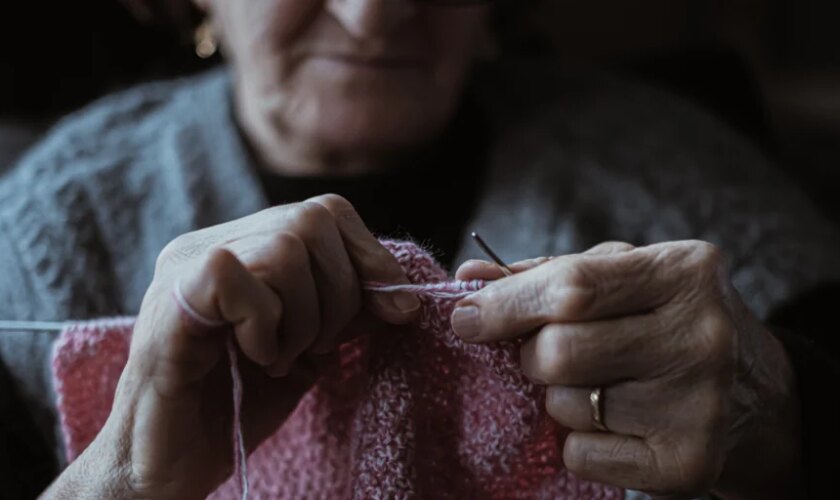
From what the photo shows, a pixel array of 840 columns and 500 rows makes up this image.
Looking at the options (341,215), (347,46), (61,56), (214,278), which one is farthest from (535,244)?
(61,56)

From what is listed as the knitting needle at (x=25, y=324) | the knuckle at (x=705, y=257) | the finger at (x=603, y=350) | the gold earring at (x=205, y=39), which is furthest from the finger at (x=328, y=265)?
the gold earring at (x=205, y=39)

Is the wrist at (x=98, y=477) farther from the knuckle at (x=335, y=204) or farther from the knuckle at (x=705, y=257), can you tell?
the knuckle at (x=705, y=257)

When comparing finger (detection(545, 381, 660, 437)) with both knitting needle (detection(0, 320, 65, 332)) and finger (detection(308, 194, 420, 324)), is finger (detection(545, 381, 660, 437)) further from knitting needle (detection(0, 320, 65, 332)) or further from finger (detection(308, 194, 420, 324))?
knitting needle (detection(0, 320, 65, 332))

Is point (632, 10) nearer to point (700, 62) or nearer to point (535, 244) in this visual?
point (700, 62)

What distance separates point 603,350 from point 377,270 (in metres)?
0.19

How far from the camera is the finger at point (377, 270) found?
2.33ft

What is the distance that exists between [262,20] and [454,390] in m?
0.57

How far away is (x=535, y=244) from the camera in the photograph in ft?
3.82

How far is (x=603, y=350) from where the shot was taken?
27.0 inches

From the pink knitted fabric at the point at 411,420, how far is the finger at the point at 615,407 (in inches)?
1.3

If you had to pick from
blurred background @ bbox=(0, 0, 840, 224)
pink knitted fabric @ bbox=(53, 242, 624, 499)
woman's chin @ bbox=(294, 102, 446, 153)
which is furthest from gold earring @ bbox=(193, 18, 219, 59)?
pink knitted fabric @ bbox=(53, 242, 624, 499)

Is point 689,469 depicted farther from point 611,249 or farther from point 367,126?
point 367,126

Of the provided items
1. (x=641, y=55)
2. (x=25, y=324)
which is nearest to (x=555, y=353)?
(x=25, y=324)

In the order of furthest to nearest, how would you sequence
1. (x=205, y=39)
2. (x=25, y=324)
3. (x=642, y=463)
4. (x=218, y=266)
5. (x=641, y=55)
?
(x=641, y=55) < (x=205, y=39) < (x=25, y=324) < (x=642, y=463) < (x=218, y=266)
